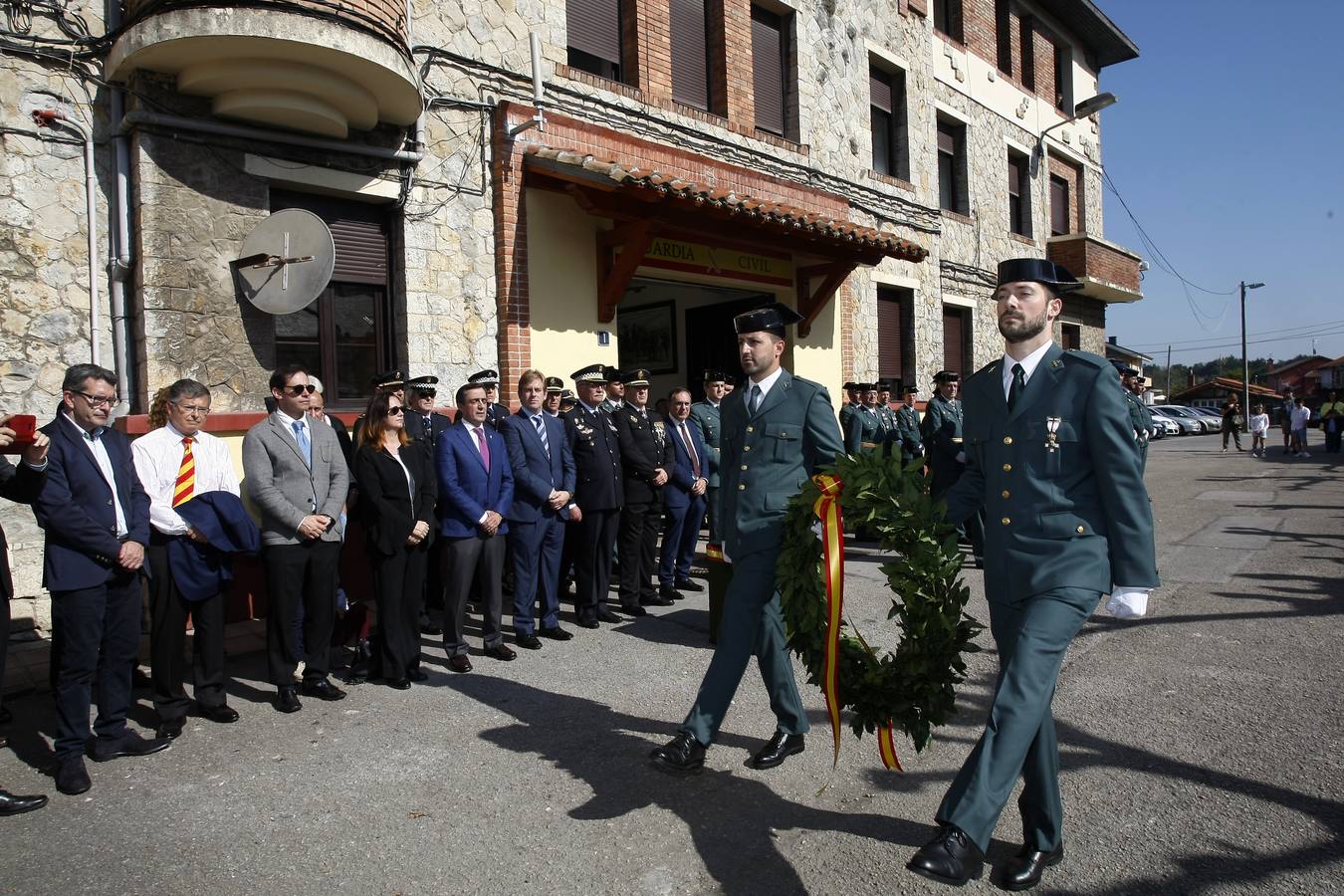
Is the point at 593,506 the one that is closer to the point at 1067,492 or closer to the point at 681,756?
the point at 681,756

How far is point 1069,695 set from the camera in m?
4.85

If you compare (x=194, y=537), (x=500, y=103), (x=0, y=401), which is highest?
(x=500, y=103)

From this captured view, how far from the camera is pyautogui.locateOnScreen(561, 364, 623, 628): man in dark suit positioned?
23.0ft

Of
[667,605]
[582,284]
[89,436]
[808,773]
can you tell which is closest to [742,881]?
[808,773]

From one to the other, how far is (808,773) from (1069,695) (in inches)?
73.2

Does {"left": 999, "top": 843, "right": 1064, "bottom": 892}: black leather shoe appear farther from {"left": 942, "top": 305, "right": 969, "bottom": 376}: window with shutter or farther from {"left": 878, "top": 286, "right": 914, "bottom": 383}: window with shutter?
{"left": 942, "top": 305, "right": 969, "bottom": 376}: window with shutter

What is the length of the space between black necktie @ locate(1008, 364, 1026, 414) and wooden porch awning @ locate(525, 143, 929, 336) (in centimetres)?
633

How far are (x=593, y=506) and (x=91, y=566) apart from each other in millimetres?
3616

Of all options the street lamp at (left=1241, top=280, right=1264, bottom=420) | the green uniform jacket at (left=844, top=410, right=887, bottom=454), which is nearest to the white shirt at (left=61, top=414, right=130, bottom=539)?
the green uniform jacket at (left=844, top=410, right=887, bottom=454)

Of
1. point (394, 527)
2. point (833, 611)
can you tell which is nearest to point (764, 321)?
point (833, 611)

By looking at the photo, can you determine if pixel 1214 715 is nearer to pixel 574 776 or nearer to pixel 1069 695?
pixel 1069 695

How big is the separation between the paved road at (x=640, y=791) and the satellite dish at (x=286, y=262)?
311cm

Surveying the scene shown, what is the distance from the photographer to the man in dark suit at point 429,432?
260 inches

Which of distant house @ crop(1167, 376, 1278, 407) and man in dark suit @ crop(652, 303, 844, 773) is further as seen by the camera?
distant house @ crop(1167, 376, 1278, 407)
